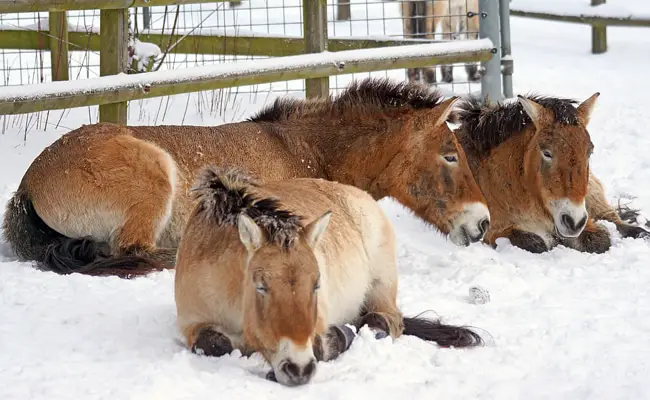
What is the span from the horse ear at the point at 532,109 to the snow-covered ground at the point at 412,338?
0.98m

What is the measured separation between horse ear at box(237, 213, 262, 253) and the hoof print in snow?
6.35 feet

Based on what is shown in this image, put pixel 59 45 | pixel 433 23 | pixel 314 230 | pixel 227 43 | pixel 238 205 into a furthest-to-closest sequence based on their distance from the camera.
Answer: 1. pixel 433 23
2. pixel 227 43
3. pixel 59 45
4. pixel 238 205
5. pixel 314 230

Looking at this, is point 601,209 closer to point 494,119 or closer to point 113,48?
point 494,119

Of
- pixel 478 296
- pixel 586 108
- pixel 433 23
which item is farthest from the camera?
pixel 433 23

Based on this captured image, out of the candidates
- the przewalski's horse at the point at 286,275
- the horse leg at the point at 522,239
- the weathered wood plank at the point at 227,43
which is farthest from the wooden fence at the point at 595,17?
the przewalski's horse at the point at 286,275

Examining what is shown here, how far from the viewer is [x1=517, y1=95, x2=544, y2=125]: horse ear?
7.39m

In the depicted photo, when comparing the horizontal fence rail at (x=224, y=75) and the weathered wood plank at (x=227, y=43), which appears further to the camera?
the weathered wood plank at (x=227, y=43)

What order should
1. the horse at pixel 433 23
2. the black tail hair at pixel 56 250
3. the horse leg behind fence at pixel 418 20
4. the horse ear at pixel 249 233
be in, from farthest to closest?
the horse leg behind fence at pixel 418 20 < the horse at pixel 433 23 < the black tail hair at pixel 56 250 < the horse ear at pixel 249 233

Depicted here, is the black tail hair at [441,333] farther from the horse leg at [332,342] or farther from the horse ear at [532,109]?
the horse ear at [532,109]

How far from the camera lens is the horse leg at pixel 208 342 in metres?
4.50

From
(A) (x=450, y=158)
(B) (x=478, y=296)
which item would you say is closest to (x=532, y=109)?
(A) (x=450, y=158)

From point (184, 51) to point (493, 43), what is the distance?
133 inches

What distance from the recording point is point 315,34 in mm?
9445

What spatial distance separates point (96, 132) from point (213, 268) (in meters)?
2.60
